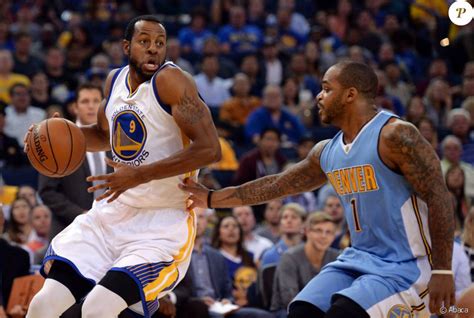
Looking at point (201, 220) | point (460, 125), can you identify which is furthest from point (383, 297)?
point (460, 125)

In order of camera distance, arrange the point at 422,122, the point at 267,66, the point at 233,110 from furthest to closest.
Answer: the point at 267,66 → the point at 233,110 → the point at 422,122

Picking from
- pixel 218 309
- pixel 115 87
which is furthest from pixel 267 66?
pixel 115 87

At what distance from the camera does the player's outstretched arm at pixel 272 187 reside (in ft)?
18.2

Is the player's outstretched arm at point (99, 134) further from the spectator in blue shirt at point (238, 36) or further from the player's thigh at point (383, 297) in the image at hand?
the spectator in blue shirt at point (238, 36)

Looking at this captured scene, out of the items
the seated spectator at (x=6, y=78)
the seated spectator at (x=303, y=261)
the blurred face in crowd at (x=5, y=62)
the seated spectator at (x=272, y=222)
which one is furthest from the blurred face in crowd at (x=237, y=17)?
the seated spectator at (x=303, y=261)

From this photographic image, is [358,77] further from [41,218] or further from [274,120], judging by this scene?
[274,120]

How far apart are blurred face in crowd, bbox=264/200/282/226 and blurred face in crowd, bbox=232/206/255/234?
13.3 inches

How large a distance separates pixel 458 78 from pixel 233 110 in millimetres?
4203

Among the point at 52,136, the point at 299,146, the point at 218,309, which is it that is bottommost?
the point at 218,309

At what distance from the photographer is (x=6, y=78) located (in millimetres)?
12398

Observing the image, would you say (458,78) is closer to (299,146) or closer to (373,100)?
(299,146)

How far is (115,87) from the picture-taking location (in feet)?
18.4

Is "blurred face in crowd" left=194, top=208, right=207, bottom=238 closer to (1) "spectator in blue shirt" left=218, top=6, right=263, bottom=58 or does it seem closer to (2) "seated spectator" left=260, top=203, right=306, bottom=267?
(2) "seated spectator" left=260, top=203, right=306, bottom=267

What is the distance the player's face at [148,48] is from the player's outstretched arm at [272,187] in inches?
28.8
